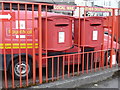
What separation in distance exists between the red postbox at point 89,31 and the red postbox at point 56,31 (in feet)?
1.53

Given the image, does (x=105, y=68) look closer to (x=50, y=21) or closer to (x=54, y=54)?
(x=54, y=54)

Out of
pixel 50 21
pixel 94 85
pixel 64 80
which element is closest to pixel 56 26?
pixel 50 21

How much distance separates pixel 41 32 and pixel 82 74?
154 cm

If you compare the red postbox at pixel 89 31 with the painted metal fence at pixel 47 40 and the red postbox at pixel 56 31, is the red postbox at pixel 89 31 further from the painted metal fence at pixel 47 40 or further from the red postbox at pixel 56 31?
the red postbox at pixel 56 31

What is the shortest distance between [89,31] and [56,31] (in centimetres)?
95

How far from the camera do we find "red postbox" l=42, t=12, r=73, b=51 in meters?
3.72

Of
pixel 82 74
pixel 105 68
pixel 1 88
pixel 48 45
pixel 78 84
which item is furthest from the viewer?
pixel 105 68

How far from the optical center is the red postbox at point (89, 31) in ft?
13.8

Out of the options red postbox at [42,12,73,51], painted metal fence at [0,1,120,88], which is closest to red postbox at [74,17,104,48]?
painted metal fence at [0,1,120,88]

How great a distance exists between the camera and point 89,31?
168 inches

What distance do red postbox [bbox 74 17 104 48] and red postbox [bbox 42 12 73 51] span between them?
0.47 m

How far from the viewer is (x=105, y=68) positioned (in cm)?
485

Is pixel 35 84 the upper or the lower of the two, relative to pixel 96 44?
lower

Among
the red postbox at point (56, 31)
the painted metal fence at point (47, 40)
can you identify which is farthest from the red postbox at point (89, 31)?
the red postbox at point (56, 31)
